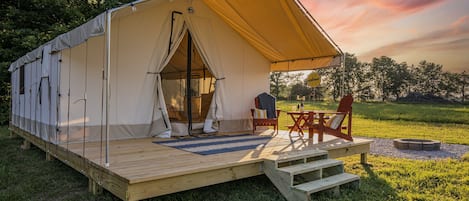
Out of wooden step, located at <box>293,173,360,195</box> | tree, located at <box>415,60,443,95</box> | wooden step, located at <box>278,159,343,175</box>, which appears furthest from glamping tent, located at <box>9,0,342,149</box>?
tree, located at <box>415,60,443,95</box>

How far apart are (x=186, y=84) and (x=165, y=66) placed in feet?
2.29

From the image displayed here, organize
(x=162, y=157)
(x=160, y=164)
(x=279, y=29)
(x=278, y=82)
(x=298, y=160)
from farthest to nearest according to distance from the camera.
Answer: (x=278, y=82) < (x=279, y=29) < (x=298, y=160) < (x=162, y=157) < (x=160, y=164)

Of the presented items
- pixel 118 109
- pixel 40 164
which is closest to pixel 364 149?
pixel 118 109

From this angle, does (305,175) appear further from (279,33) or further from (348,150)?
(279,33)

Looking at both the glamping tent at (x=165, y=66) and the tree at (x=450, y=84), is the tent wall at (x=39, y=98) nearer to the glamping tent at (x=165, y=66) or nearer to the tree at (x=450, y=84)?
the glamping tent at (x=165, y=66)

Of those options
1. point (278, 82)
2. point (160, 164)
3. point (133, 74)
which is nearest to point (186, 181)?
point (160, 164)

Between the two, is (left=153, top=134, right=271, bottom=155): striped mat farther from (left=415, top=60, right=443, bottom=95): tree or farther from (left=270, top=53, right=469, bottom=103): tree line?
(left=415, top=60, right=443, bottom=95): tree

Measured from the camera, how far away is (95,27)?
327 centimetres

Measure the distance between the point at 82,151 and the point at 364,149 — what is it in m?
4.18

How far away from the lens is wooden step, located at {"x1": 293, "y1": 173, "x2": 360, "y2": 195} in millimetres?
3201

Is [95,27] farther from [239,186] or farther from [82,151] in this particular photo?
[239,186]

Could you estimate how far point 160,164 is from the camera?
3.20 m

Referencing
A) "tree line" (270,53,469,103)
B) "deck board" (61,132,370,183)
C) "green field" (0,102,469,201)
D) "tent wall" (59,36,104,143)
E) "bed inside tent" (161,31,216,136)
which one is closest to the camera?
"deck board" (61,132,370,183)

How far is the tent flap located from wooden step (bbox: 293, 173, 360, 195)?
8.54 ft
